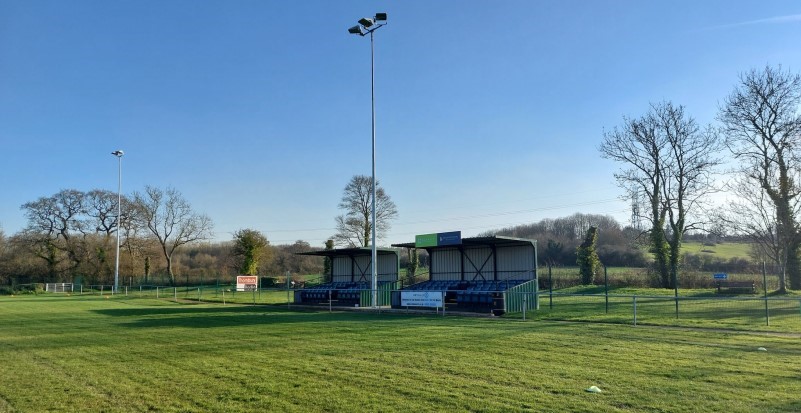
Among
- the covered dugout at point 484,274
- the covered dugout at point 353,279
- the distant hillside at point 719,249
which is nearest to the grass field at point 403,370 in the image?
the covered dugout at point 484,274

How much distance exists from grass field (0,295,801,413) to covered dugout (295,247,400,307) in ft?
50.7

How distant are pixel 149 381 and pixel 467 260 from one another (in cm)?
2369

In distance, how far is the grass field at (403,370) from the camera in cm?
763

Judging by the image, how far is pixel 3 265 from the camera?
68875 mm

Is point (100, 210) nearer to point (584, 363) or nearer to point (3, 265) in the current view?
point (3, 265)

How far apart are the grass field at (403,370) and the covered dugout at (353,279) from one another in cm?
1545

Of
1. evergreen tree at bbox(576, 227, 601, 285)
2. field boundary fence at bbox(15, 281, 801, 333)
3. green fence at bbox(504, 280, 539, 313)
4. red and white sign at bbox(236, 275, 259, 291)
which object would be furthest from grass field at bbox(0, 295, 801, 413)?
evergreen tree at bbox(576, 227, 601, 285)

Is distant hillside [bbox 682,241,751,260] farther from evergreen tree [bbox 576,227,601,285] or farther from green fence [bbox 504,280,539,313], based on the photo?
green fence [bbox 504,280,539,313]

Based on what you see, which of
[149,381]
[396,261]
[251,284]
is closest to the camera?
[149,381]

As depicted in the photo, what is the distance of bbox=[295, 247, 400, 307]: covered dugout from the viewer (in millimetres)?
32531

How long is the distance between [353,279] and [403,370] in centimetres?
2905

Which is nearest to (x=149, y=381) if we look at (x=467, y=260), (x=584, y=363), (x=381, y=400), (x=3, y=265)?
(x=381, y=400)

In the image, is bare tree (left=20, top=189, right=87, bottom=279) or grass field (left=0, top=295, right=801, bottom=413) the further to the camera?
→ bare tree (left=20, top=189, right=87, bottom=279)

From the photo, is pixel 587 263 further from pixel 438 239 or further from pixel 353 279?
pixel 438 239
